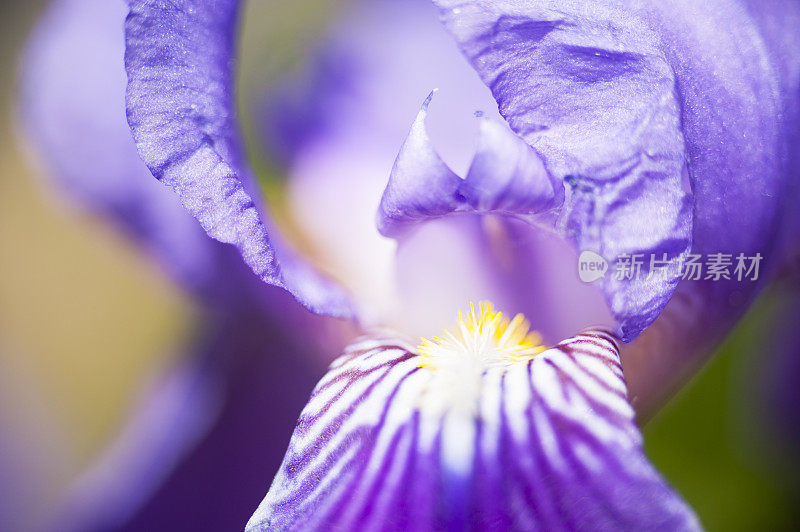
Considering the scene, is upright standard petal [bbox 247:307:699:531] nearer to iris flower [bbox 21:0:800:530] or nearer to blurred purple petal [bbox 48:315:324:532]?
iris flower [bbox 21:0:800:530]

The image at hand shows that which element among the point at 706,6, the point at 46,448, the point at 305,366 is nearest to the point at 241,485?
the point at 305,366

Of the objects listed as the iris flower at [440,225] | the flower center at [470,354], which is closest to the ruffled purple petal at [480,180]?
the iris flower at [440,225]

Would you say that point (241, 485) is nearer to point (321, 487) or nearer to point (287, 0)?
point (321, 487)

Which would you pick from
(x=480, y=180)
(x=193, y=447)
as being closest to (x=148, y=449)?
(x=193, y=447)

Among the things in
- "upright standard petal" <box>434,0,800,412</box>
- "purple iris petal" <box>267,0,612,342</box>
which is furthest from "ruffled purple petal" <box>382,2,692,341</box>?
"purple iris petal" <box>267,0,612,342</box>

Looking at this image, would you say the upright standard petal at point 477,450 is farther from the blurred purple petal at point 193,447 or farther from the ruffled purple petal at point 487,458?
the blurred purple petal at point 193,447

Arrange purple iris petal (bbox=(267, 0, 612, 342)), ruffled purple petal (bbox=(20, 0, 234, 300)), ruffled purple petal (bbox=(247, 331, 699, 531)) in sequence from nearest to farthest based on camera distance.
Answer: ruffled purple petal (bbox=(247, 331, 699, 531)) < purple iris petal (bbox=(267, 0, 612, 342)) < ruffled purple petal (bbox=(20, 0, 234, 300))

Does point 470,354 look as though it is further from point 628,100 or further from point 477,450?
point 628,100
